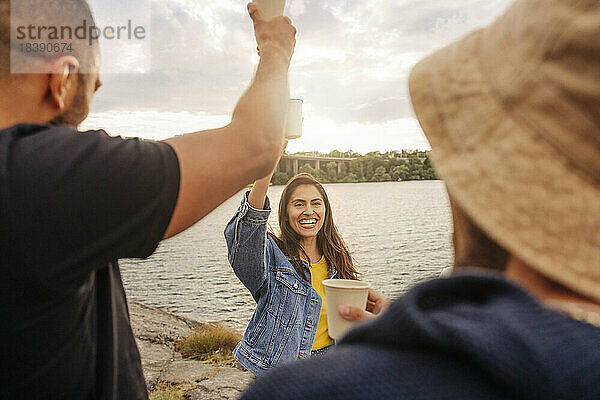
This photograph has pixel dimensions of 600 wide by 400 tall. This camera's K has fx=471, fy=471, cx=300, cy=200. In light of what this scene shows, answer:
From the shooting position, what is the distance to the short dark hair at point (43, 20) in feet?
3.94

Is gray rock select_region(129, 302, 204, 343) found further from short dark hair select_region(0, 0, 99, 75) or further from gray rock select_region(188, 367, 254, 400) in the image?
short dark hair select_region(0, 0, 99, 75)

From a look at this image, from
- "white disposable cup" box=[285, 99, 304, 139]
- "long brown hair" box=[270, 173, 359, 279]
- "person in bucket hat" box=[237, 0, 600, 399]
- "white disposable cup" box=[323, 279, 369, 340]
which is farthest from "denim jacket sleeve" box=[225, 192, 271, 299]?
"person in bucket hat" box=[237, 0, 600, 399]

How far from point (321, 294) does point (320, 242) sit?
0.55 meters

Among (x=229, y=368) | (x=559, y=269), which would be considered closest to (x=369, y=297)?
(x=559, y=269)

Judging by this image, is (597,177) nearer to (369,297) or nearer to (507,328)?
(507,328)

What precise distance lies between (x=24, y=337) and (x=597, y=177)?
1.16 m

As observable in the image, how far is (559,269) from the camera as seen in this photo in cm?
62

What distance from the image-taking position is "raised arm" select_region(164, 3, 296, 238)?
1148 millimetres

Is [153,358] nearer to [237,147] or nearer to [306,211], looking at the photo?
[306,211]

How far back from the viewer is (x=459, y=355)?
1.76ft

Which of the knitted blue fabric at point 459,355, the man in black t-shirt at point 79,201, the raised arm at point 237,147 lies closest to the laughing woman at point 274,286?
the raised arm at point 237,147

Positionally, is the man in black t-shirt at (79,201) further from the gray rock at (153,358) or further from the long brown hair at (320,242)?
the gray rock at (153,358)

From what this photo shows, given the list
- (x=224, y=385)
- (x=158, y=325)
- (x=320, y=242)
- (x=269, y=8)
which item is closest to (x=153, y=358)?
(x=224, y=385)

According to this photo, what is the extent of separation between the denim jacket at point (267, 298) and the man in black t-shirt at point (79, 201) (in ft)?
5.96
